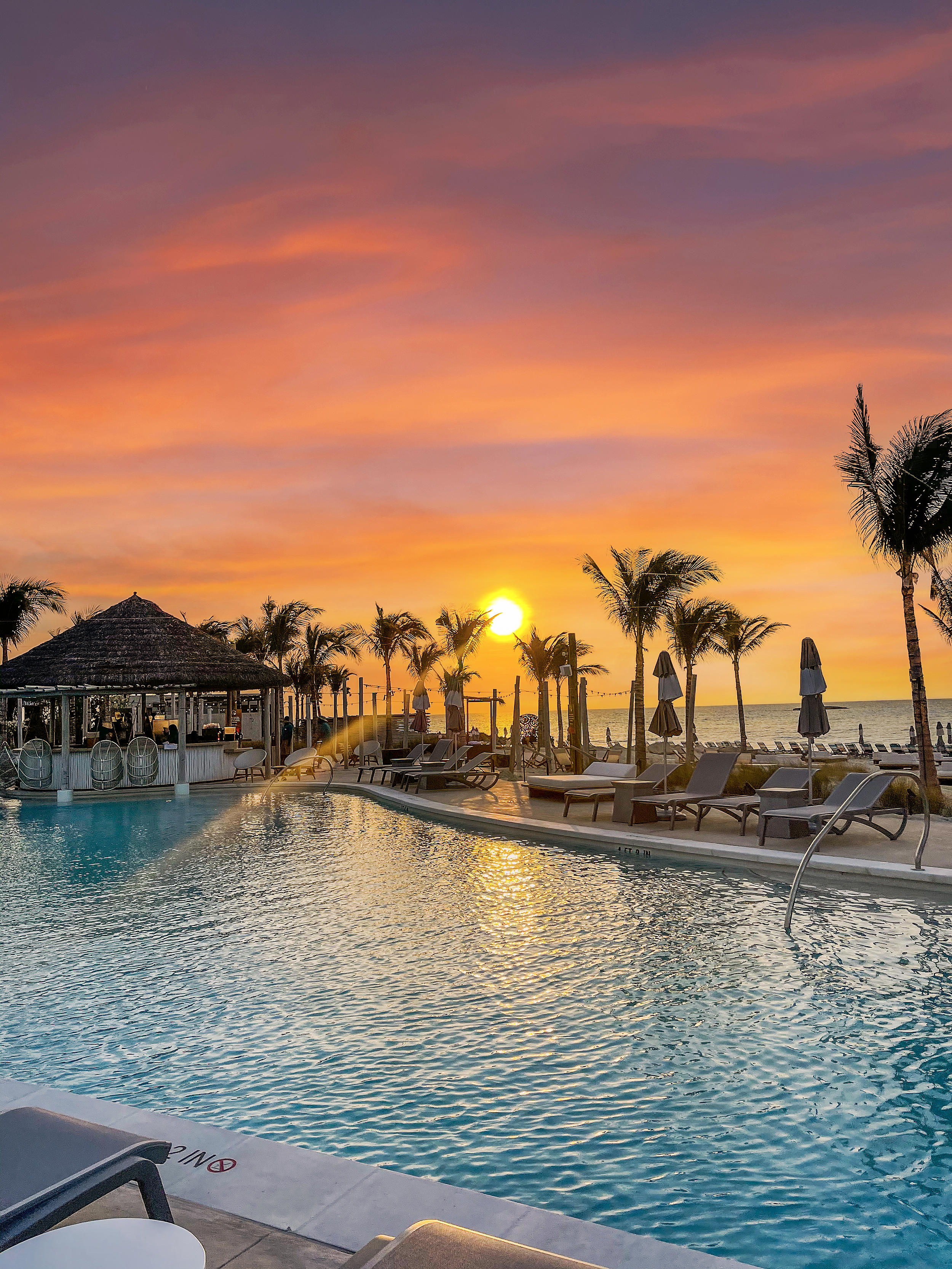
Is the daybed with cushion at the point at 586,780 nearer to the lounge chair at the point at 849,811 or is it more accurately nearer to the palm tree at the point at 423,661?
the lounge chair at the point at 849,811

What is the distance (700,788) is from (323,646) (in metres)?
31.3

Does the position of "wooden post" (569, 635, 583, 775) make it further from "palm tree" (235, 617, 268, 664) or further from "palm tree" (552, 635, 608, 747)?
"palm tree" (235, 617, 268, 664)

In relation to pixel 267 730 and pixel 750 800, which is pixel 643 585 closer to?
pixel 267 730

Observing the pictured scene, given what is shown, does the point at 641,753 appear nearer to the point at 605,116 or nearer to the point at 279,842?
the point at 279,842

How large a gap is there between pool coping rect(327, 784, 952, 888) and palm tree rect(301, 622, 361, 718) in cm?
2670

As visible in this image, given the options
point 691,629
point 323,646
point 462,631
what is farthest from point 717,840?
point 323,646

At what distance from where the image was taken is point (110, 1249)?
5.49ft

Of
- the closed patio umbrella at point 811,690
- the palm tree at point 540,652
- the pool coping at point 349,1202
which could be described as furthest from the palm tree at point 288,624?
the pool coping at point 349,1202

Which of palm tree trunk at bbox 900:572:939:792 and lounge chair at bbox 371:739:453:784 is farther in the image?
lounge chair at bbox 371:739:453:784

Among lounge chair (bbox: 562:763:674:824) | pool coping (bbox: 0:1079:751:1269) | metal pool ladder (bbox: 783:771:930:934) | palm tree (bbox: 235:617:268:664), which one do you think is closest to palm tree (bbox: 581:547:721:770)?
lounge chair (bbox: 562:763:674:824)

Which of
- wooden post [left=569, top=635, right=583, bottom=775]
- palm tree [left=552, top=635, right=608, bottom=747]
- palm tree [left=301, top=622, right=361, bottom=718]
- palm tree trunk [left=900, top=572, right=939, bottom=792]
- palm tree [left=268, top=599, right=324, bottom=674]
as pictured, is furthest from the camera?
palm tree [left=301, top=622, right=361, bottom=718]

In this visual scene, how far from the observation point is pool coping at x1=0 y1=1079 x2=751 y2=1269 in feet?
8.71

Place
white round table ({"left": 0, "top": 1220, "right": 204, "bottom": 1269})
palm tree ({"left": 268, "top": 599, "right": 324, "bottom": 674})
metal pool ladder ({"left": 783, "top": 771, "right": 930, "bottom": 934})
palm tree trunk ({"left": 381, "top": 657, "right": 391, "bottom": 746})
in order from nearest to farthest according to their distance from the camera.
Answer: white round table ({"left": 0, "top": 1220, "right": 204, "bottom": 1269})
metal pool ladder ({"left": 783, "top": 771, "right": 930, "bottom": 934})
palm tree trunk ({"left": 381, "top": 657, "right": 391, "bottom": 746})
palm tree ({"left": 268, "top": 599, "right": 324, "bottom": 674})

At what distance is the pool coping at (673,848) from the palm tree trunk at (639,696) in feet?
32.0
